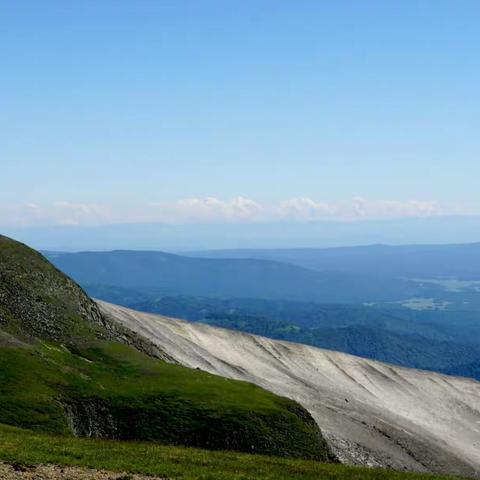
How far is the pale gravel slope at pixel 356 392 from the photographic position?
264 feet

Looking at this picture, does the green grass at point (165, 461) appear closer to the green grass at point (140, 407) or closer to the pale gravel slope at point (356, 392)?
the green grass at point (140, 407)

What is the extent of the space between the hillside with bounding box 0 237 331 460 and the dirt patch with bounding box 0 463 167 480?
1540 cm

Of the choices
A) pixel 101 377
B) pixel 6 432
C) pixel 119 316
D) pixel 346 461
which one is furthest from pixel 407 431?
pixel 6 432

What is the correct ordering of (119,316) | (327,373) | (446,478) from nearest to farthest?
(446,478)
(119,316)
(327,373)

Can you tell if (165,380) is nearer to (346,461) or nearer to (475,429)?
(346,461)

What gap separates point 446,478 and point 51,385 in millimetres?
29081

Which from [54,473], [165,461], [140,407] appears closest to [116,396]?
[140,407]

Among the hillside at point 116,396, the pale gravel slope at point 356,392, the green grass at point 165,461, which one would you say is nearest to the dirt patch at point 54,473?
the green grass at point 165,461

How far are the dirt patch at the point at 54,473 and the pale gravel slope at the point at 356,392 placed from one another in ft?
140

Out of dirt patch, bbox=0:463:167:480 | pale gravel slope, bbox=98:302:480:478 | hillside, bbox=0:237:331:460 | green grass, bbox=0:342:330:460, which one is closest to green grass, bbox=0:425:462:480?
dirt patch, bbox=0:463:167:480

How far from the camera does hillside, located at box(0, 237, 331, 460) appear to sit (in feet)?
161

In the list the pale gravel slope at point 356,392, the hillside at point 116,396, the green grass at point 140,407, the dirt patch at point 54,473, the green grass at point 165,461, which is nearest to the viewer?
the dirt patch at point 54,473

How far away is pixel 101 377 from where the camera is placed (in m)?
56.3

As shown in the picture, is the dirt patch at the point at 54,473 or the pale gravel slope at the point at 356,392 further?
the pale gravel slope at the point at 356,392
